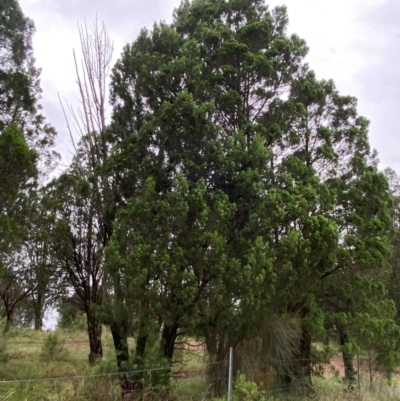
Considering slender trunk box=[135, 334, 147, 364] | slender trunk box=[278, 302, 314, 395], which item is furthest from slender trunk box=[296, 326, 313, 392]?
slender trunk box=[135, 334, 147, 364]

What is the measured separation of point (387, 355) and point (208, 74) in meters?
7.79

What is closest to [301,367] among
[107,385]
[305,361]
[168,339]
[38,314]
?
[305,361]

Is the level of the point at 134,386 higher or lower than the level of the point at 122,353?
lower

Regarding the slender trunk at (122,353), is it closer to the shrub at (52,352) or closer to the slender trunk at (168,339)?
the slender trunk at (168,339)

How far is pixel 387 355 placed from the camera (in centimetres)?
1139

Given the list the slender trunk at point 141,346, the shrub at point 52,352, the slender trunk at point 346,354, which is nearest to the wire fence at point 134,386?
the slender trunk at point 141,346

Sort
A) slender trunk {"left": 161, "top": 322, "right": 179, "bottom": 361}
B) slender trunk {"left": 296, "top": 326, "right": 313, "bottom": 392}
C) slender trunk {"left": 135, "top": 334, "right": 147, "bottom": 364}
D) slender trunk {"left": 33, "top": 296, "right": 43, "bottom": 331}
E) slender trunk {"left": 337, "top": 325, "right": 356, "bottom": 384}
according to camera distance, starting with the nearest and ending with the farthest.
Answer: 1. slender trunk {"left": 135, "top": 334, "right": 147, "bottom": 364}
2. slender trunk {"left": 161, "top": 322, "right": 179, "bottom": 361}
3. slender trunk {"left": 296, "top": 326, "right": 313, "bottom": 392}
4. slender trunk {"left": 337, "top": 325, "right": 356, "bottom": 384}
5. slender trunk {"left": 33, "top": 296, "right": 43, "bottom": 331}

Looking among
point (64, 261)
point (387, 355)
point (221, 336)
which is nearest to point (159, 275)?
point (221, 336)

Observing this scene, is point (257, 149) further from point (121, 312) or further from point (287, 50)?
point (121, 312)

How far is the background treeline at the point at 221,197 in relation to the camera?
876cm

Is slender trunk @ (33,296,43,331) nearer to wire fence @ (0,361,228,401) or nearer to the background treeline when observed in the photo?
the background treeline

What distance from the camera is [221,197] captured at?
9312 mm

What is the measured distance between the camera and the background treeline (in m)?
8.76

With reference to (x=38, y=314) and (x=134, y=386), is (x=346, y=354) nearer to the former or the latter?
(x=134, y=386)
